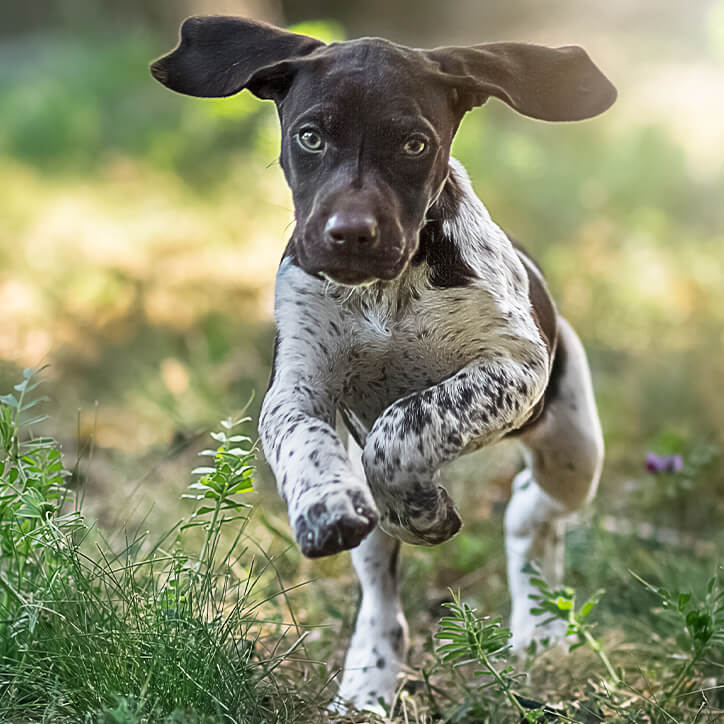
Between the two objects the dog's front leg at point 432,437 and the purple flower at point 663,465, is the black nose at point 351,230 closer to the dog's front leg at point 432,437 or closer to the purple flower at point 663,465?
the dog's front leg at point 432,437

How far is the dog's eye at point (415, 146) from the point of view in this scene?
249 cm

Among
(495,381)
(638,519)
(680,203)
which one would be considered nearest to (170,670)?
(495,381)

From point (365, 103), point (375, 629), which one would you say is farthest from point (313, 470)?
point (375, 629)

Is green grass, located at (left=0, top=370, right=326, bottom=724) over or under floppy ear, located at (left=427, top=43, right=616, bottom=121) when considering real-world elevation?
under

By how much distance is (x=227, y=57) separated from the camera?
107 inches

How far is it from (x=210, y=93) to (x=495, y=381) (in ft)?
3.44

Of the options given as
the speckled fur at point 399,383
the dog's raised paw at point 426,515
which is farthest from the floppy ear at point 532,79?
the dog's raised paw at point 426,515

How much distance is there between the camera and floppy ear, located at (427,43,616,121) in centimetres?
263

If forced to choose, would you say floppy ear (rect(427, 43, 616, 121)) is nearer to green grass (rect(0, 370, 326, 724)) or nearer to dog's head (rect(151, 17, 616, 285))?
dog's head (rect(151, 17, 616, 285))

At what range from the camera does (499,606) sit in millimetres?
4133

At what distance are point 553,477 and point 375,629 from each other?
0.83 meters

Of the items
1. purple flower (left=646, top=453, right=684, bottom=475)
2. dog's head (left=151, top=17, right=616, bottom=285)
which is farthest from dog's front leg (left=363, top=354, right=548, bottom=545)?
purple flower (left=646, top=453, right=684, bottom=475)

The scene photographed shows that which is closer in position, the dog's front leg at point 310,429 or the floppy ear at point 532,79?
the dog's front leg at point 310,429

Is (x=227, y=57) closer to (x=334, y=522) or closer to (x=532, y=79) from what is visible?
(x=532, y=79)
